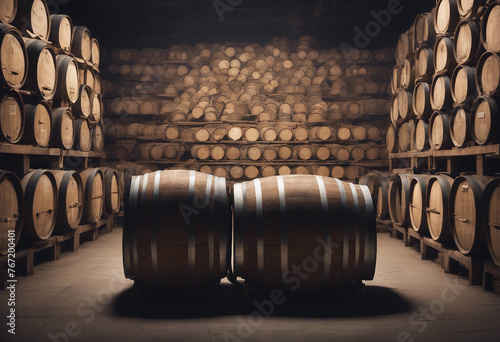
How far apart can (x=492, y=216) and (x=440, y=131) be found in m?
2.17

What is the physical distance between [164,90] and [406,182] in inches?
264

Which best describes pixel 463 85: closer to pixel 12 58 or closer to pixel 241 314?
pixel 241 314

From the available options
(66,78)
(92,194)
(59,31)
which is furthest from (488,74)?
(59,31)

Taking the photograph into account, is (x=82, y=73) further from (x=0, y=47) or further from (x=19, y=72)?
(x=0, y=47)

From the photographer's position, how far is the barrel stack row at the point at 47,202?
451 centimetres

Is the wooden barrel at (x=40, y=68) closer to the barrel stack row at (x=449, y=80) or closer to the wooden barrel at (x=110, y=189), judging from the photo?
the wooden barrel at (x=110, y=189)

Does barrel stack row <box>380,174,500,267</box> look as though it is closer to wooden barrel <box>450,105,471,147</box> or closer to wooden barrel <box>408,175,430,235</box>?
wooden barrel <box>408,175,430,235</box>

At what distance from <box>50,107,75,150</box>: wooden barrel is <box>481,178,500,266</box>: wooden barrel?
5274 millimetres

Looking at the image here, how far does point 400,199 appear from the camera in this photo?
672cm

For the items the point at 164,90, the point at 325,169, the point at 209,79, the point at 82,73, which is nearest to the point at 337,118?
the point at 325,169

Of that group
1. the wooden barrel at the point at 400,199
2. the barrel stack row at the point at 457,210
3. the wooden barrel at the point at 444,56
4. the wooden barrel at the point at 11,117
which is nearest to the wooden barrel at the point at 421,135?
the wooden barrel at the point at 400,199

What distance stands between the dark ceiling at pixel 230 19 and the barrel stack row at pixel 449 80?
86.8 inches

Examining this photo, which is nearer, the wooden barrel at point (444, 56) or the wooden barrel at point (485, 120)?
the wooden barrel at point (485, 120)

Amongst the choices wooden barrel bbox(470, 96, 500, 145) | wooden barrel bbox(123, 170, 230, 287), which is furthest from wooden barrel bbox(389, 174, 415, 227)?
wooden barrel bbox(123, 170, 230, 287)
